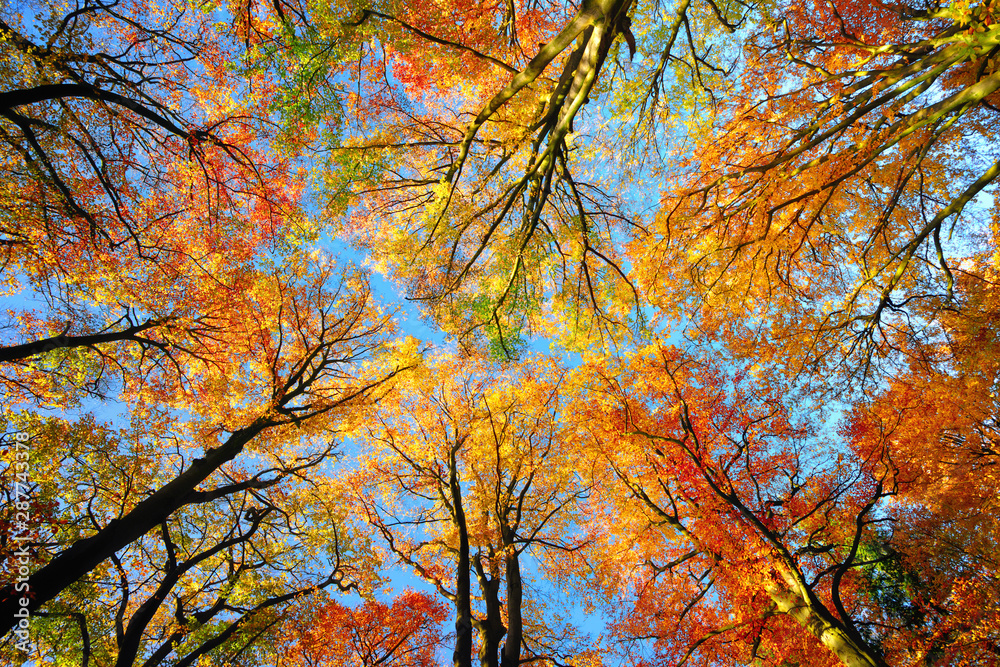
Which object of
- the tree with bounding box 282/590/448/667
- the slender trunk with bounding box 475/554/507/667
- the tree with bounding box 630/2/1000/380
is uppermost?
the tree with bounding box 630/2/1000/380

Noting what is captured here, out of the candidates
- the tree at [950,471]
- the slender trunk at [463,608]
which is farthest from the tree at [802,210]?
the slender trunk at [463,608]

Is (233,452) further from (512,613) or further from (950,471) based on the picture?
(950,471)

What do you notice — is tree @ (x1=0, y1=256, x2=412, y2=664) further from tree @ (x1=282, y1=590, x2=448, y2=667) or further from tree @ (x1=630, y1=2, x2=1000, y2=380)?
tree @ (x1=630, y1=2, x2=1000, y2=380)

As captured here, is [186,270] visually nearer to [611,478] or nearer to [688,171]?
[688,171]

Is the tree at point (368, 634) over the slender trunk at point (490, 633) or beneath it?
over

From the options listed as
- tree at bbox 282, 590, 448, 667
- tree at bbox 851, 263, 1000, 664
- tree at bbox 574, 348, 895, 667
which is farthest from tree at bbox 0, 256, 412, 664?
tree at bbox 851, 263, 1000, 664

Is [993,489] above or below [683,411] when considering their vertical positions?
below

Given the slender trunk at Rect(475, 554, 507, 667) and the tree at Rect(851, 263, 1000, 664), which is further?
the tree at Rect(851, 263, 1000, 664)

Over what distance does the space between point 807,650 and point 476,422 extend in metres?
8.61

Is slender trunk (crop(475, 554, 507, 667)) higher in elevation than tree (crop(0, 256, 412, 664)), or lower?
lower

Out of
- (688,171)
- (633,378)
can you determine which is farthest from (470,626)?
(688,171)

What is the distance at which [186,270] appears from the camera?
27.9 feet

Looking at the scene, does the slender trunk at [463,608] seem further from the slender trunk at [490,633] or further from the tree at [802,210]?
the tree at [802,210]

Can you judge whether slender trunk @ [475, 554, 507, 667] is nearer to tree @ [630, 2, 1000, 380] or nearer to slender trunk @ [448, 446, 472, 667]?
slender trunk @ [448, 446, 472, 667]
